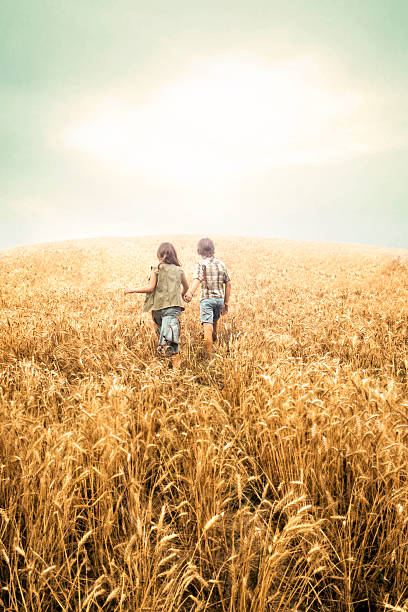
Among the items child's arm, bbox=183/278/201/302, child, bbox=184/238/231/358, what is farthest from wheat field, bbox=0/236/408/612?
child's arm, bbox=183/278/201/302

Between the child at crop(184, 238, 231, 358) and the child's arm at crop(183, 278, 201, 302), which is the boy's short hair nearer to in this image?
the child at crop(184, 238, 231, 358)

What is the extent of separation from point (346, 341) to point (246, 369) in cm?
239

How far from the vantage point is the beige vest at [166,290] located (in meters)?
5.17

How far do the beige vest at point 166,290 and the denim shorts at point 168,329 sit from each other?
0.44ft

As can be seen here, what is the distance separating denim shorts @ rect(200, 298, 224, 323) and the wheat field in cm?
50

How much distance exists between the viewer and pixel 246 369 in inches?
153

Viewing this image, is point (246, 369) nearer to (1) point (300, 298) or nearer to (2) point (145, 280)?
(1) point (300, 298)

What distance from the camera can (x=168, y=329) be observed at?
5.00 metres

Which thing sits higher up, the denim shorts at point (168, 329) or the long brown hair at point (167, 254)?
the long brown hair at point (167, 254)

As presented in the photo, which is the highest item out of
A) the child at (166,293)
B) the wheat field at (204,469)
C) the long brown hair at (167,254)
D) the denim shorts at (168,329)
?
the long brown hair at (167,254)

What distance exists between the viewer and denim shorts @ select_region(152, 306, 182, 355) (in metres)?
→ 4.87

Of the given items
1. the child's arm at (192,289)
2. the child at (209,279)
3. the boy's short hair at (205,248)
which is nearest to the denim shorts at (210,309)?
the child at (209,279)

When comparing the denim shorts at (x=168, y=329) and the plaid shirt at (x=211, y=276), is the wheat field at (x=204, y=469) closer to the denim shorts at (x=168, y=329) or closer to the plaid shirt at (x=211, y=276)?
the denim shorts at (x=168, y=329)

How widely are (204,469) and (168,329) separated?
2.98m
